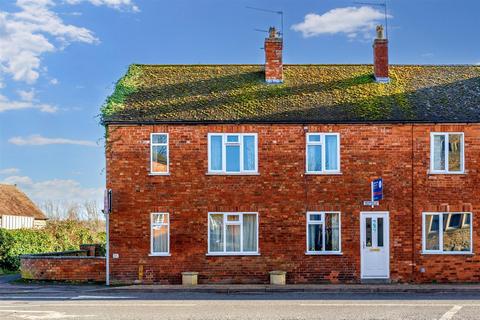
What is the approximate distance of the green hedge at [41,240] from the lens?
33.7 metres

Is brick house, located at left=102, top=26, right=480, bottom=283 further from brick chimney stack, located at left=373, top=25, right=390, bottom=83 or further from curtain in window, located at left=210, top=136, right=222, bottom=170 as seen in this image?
brick chimney stack, located at left=373, top=25, right=390, bottom=83

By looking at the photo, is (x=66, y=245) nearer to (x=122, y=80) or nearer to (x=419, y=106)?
(x=122, y=80)

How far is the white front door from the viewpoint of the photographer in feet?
85.5

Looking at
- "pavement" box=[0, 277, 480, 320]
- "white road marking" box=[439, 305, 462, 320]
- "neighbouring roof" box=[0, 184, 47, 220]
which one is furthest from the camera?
"neighbouring roof" box=[0, 184, 47, 220]

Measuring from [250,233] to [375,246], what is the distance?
178 inches

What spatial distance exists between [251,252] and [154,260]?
11.4 feet

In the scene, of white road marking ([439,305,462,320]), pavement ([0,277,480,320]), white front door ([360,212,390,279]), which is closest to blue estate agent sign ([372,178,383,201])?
white front door ([360,212,390,279])

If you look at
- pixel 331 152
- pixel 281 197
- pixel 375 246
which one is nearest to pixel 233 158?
pixel 281 197

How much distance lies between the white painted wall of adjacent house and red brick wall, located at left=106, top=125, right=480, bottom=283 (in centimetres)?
2996

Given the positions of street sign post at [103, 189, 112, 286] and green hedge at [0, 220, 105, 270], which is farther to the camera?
green hedge at [0, 220, 105, 270]

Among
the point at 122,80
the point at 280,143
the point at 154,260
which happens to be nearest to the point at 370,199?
the point at 280,143

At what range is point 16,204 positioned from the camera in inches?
2299

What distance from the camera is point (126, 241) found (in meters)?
26.0

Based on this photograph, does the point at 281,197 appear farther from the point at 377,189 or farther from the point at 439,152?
the point at 439,152
